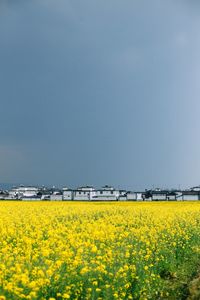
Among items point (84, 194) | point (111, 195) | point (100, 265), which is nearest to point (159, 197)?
point (111, 195)

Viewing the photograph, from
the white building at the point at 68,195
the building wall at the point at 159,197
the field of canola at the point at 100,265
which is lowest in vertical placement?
the field of canola at the point at 100,265

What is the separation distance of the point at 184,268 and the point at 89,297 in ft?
19.5

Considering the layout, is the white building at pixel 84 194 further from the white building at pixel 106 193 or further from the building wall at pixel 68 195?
the white building at pixel 106 193

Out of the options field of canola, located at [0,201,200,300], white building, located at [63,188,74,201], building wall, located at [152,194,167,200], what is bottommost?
field of canola, located at [0,201,200,300]

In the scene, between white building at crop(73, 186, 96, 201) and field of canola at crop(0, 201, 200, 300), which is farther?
white building at crop(73, 186, 96, 201)

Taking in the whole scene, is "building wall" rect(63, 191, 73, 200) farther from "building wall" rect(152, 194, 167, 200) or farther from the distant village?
"building wall" rect(152, 194, 167, 200)

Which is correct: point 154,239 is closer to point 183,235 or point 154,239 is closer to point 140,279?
point 183,235

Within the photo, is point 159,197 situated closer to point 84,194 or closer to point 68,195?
point 84,194

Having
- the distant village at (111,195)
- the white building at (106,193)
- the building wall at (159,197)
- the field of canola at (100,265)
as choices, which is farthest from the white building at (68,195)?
the field of canola at (100,265)

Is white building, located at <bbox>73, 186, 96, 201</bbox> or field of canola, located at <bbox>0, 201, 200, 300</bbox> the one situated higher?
white building, located at <bbox>73, 186, 96, 201</bbox>

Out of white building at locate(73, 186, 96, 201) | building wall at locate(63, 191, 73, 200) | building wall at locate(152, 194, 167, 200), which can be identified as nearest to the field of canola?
building wall at locate(152, 194, 167, 200)

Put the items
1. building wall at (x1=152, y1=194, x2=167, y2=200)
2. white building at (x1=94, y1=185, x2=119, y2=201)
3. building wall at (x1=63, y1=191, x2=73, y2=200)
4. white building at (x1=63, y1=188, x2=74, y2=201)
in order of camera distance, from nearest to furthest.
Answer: building wall at (x1=152, y1=194, x2=167, y2=200) < building wall at (x1=63, y1=191, x2=73, y2=200) < white building at (x1=63, y1=188, x2=74, y2=201) < white building at (x1=94, y1=185, x2=119, y2=201)

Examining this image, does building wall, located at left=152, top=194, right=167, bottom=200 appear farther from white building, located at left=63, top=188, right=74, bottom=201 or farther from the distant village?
white building, located at left=63, top=188, right=74, bottom=201

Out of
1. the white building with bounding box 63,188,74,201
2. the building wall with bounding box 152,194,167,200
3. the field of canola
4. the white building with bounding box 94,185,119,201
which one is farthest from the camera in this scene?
the white building with bounding box 94,185,119,201
